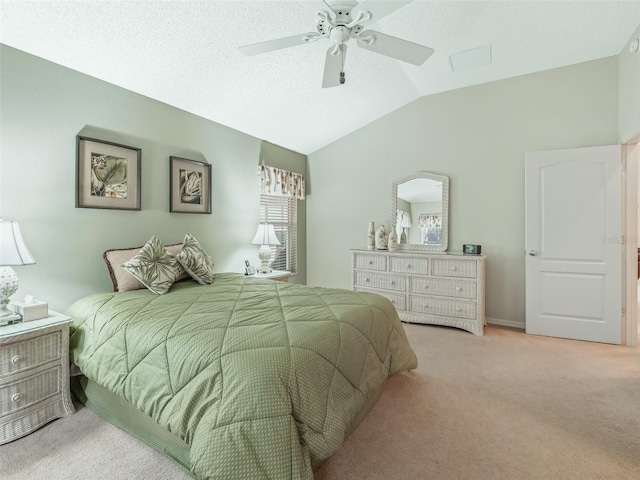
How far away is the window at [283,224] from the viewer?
474 centimetres

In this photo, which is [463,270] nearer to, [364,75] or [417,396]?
[417,396]

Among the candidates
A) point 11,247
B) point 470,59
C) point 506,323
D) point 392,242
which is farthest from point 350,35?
point 506,323

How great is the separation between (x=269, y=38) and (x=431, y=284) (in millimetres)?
3086

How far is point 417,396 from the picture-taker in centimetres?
233

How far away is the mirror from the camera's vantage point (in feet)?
14.0

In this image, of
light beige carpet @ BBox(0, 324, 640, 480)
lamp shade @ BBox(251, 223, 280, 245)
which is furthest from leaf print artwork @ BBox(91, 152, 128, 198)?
light beige carpet @ BBox(0, 324, 640, 480)

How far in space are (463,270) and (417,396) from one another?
6.17 feet

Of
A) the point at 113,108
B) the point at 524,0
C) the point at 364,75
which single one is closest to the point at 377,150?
the point at 364,75

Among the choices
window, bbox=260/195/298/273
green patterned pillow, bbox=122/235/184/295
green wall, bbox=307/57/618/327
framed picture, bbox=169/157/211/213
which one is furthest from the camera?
→ window, bbox=260/195/298/273

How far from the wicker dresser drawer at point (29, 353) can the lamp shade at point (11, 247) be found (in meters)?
0.49

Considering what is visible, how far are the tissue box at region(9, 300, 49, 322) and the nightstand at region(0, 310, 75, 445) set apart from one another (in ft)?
0.12

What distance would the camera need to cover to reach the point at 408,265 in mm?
4090

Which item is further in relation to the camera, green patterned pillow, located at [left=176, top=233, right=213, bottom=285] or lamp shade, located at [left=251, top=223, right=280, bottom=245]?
lamp shade, located at [left=251, top=223, right=280, bottom=245]

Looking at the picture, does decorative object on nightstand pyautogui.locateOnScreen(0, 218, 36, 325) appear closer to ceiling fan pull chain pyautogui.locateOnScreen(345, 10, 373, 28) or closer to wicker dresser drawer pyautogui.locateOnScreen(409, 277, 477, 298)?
ceiling fan pull chain pyautogui.locateOnScreen(345, 10, 373, 28)
